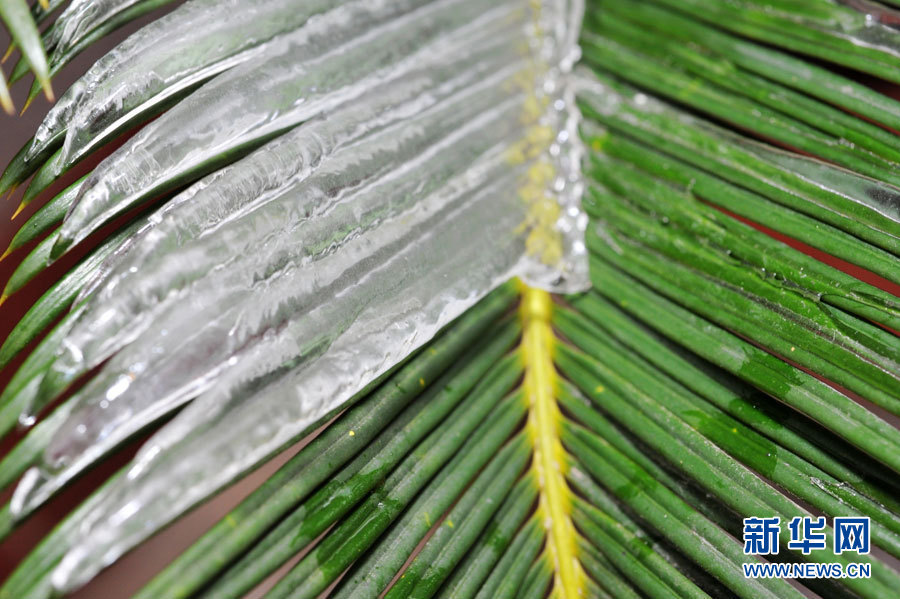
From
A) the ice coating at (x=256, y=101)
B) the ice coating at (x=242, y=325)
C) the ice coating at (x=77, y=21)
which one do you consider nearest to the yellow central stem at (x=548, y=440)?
the ice coating at (x=242, y=325)

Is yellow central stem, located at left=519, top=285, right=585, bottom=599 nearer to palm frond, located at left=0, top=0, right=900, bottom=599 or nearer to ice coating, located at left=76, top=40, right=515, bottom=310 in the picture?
palm frond, located at left=0, top=0, right=900, bottom=599

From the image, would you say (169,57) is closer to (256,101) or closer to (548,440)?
(256,101)

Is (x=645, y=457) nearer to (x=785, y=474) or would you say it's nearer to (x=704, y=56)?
(x=785, y=474)

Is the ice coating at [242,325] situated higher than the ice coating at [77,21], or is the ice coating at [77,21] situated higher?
the ice coating at [77,21]

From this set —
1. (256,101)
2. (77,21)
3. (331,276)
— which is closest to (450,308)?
(331,276)

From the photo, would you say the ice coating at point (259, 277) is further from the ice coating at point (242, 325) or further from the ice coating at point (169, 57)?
the ice coating at point (169, 57)

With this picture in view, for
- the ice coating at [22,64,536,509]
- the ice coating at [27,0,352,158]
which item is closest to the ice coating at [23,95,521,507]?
the ice coating at [22,64,536,509]
